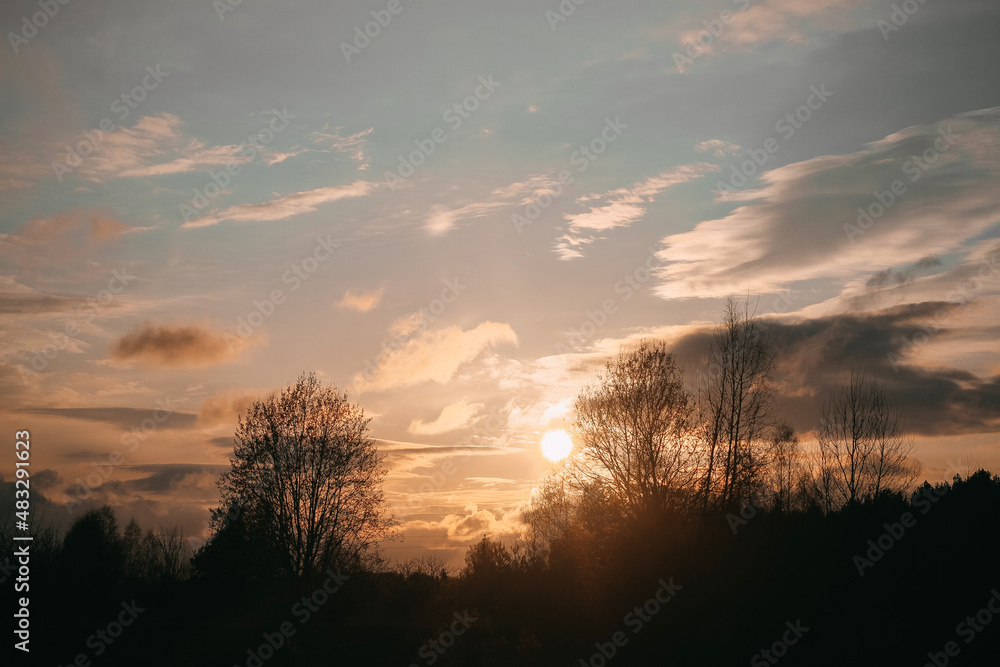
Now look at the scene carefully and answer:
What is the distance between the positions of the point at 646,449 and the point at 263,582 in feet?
77.6

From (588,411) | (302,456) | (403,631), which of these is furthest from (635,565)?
(302,456)

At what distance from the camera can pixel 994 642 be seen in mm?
26562

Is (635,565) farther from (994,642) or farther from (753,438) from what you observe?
(994,642)

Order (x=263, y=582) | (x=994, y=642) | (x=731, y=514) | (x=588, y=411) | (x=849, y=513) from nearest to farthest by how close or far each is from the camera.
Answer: (x=994, y=642)
(x=731, y=514)
(x=588, y=411)
(x=263, y=582)
(x=849, y=513)
